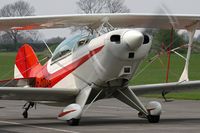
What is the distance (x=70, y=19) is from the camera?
15.2 meters

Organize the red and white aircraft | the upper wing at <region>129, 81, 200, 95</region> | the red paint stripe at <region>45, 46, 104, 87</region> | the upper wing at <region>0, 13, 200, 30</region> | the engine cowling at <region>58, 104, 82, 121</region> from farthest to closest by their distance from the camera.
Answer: the upper wing at <region>129, 81, 200, 95</region> → the upper wing at <region>0, 13, 200, 30</region> → the red paint stripe at <region>45, 46, 104, 87</region> → the engine cowling at <region>58, 104, 82, 121</region> → the red and white aircraft

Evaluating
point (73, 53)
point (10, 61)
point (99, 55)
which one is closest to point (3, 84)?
point (73, 53)

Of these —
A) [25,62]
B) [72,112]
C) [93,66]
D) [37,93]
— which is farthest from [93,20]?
[25,62]

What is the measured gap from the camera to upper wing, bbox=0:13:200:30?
14.8 meters

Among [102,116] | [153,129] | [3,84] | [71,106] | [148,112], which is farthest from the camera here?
[102,116]

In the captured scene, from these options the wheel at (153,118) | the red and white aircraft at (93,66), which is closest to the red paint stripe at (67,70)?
the red and white aircraft at (93,66)

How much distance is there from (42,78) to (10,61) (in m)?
44.3

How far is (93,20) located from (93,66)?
51.7 inches

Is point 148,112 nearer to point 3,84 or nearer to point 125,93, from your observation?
point 125,93

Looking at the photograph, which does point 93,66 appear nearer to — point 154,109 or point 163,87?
point 154,109

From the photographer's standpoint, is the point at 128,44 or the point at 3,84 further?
the point at 3,84

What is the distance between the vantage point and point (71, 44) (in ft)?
50.6

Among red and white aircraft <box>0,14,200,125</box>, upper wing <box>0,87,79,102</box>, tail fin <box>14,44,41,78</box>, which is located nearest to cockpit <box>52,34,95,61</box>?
red and white aircraft <box>0,14,200,125</box>

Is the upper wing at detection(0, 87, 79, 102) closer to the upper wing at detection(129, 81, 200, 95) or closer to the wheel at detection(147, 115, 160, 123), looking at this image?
the upper wing at detection(129, 81, 200, 95)
